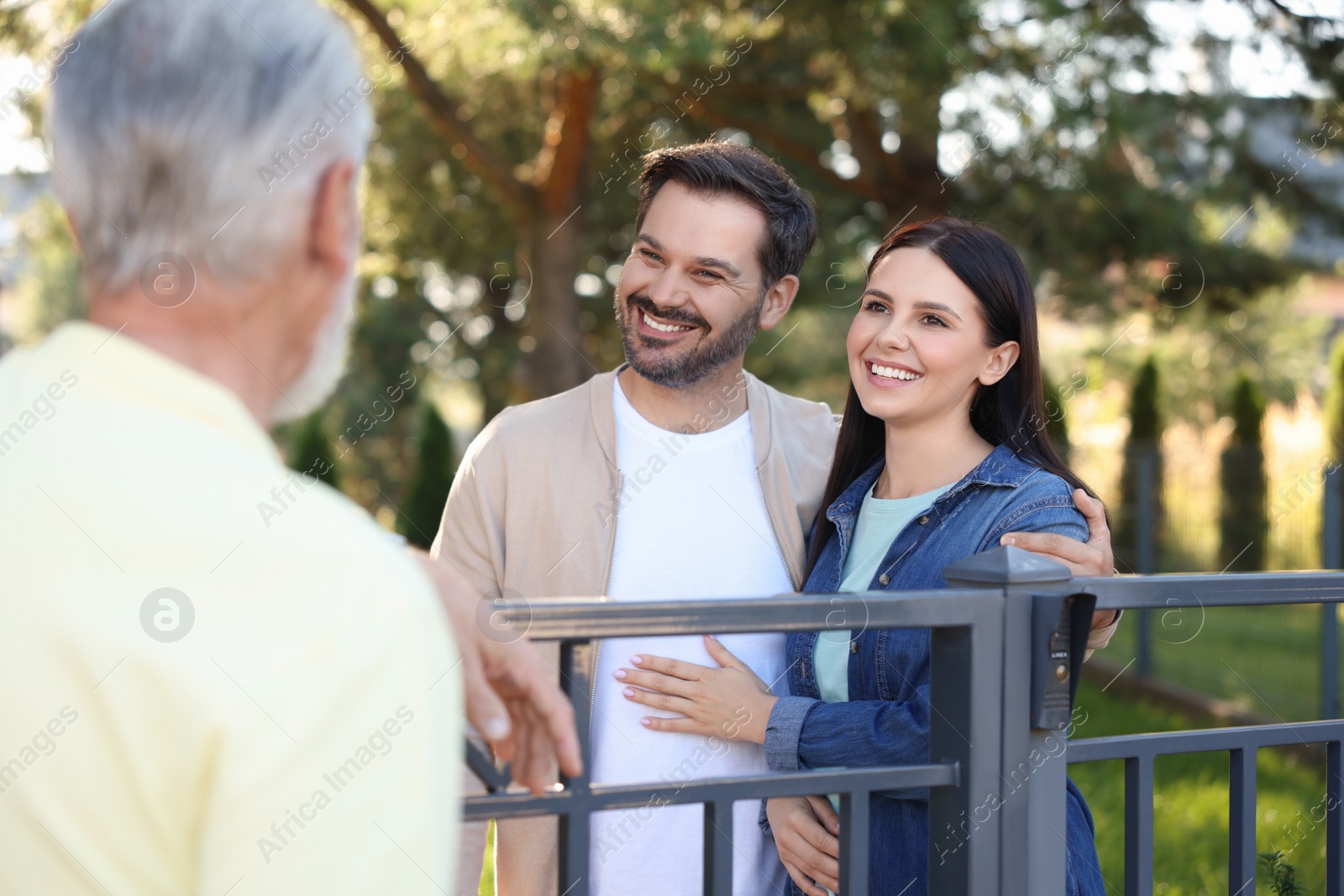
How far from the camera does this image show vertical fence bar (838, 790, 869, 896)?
1556 millimetres

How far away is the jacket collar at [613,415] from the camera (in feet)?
8.03

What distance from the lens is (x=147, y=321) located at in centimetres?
83

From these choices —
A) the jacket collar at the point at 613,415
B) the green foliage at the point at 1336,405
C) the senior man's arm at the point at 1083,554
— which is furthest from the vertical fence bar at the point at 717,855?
the green foliage at the point at 1336,405

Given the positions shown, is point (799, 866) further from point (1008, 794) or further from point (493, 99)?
point (493, 99)

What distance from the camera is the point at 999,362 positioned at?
7.62 ft

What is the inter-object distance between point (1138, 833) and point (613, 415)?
127cm

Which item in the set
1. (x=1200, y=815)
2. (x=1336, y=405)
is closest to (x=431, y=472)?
(x=1336, y=405)

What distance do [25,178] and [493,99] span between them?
377cm

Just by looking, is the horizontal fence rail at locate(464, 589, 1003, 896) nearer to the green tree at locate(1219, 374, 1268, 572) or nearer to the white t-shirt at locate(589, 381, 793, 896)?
the white t-shirt at locate(589, 381, 793, 896)

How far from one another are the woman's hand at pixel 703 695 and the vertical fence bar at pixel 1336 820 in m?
0.96

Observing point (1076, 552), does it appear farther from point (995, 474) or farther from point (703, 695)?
point (703, 695)

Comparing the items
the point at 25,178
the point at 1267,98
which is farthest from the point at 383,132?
the point at 1267,98

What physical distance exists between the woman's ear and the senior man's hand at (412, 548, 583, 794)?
4.70 feet
